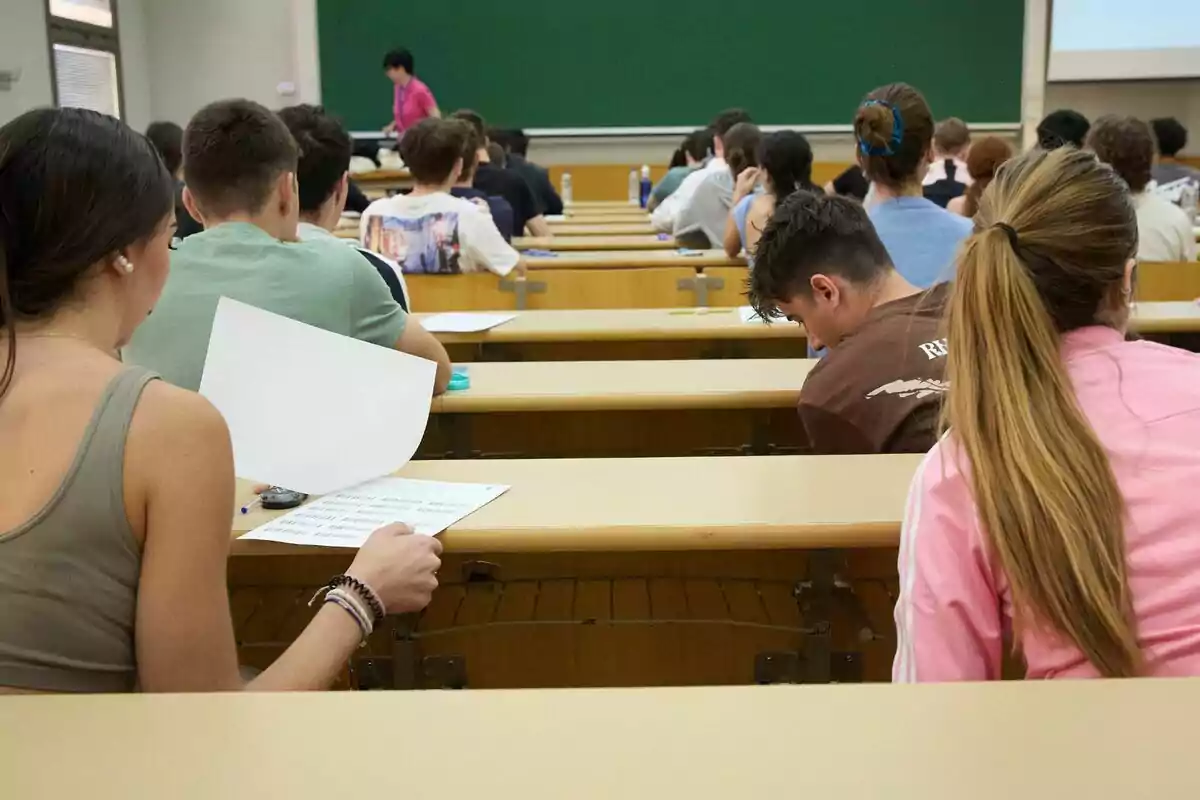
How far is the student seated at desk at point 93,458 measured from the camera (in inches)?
41.2

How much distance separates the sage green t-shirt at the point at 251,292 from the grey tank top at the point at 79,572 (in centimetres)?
94

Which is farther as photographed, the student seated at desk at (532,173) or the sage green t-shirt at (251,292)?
the student seated at desk at (532,173)

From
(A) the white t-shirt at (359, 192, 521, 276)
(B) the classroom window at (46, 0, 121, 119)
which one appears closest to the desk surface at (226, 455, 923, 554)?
(A) the white t-shirt at (359, 192, 521, 276)

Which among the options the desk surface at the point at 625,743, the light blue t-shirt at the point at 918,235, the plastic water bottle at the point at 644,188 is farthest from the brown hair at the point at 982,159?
the plastic water bottle at the point at 644,188

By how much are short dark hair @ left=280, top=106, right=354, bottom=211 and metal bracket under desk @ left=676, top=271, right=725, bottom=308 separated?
1488 millimetres

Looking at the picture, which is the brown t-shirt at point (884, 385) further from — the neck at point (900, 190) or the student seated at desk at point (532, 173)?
the student seated at desk at point (532, 173)

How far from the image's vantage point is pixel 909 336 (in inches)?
75.9

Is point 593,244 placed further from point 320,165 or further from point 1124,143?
point 320,165

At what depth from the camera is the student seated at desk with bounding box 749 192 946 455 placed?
6.23 feet

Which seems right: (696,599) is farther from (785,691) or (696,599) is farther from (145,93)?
(145,93)

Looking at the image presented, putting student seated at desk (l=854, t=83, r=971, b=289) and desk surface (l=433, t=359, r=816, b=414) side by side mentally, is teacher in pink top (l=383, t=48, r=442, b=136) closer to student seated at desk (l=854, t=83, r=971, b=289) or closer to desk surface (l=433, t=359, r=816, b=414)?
student seated at desk (l=854, t=83, r=971, b=289)

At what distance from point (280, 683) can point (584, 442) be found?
193 centimetres

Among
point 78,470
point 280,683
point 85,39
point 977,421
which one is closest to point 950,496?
point 977,421

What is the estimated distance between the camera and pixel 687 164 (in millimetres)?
8422
